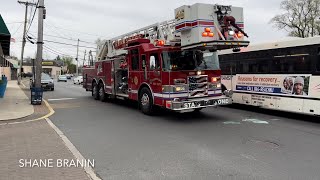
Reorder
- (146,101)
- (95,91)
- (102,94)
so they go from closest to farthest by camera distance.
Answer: (146,101) < (102,94) < (95,91)

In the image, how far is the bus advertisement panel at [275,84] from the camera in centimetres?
1182

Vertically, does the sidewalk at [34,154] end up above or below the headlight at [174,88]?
below

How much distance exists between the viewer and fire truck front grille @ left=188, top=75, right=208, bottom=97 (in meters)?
12.1

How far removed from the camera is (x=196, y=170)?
243 inches

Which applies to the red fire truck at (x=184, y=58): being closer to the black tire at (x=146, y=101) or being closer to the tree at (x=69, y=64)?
the black tire at (x=146, y=101)

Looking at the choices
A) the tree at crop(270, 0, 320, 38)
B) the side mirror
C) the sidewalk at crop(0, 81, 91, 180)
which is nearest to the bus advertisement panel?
the side mirror

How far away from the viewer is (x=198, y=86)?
12.3 metres

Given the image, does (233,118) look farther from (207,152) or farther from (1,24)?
(1,24)

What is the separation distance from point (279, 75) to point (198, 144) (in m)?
6.07

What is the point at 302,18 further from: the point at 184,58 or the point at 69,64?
the point at 69,64

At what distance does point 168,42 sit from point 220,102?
2.85 m

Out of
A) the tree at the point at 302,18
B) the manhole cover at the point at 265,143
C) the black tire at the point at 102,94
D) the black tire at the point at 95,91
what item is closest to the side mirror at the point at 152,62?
the manhole cover at the point at 265,143

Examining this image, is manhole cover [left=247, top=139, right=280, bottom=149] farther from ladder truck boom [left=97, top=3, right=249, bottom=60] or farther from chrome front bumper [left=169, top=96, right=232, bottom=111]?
ladder truck boom [left=97, top=3, right=249, bottom=60]

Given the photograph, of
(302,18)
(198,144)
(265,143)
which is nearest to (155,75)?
(198,144)
